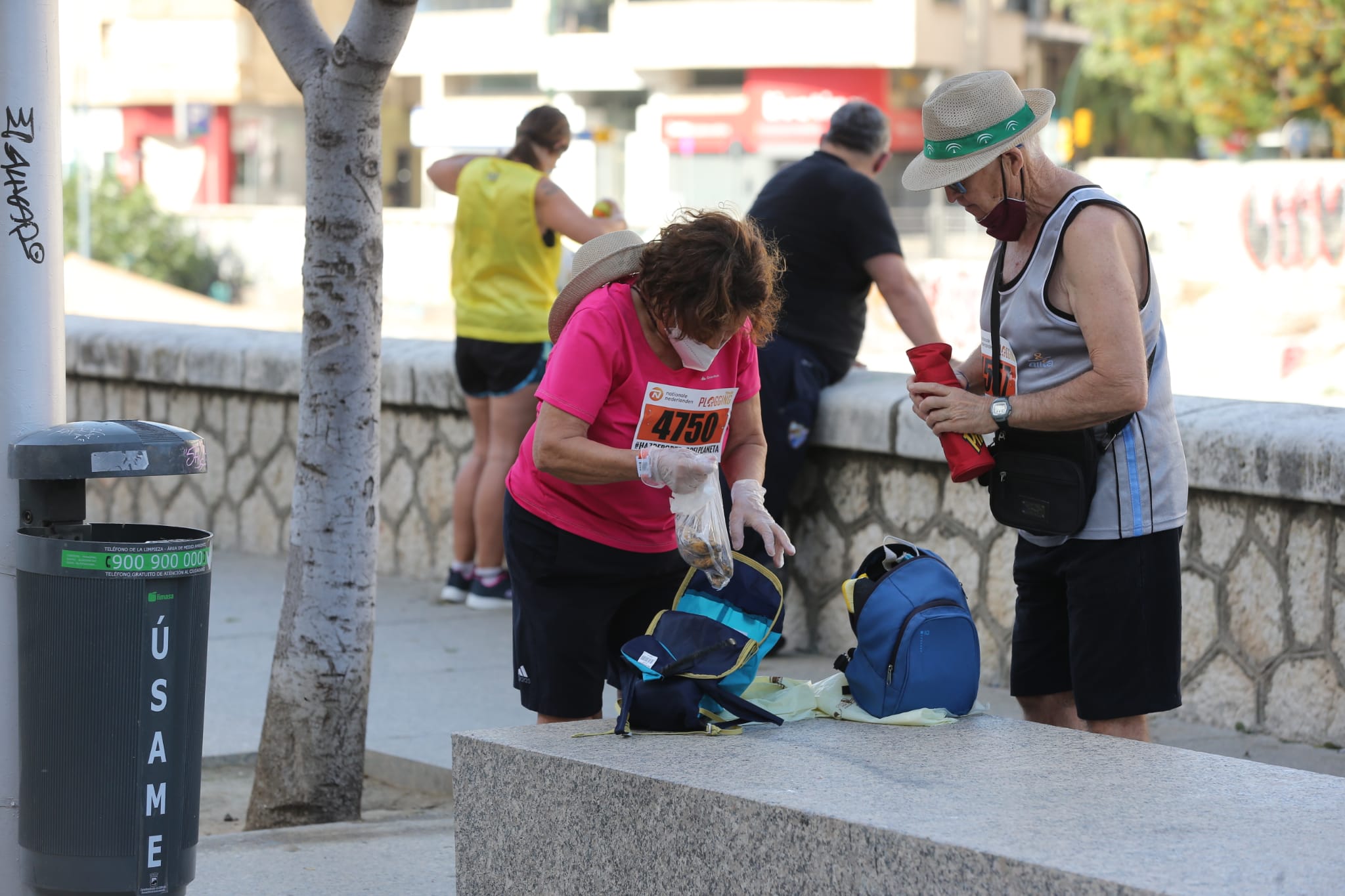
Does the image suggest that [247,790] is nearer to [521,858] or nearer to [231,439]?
[521,858]

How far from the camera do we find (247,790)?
17.2 ft

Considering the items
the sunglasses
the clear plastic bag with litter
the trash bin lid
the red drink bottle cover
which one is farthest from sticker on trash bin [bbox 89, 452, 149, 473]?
the sunglasses

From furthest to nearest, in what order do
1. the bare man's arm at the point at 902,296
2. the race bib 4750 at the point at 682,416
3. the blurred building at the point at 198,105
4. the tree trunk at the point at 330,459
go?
1. the blurred building at the point at 198,105
2. the bare man's arm at the point at 902,296
3. the tree trunk at the point at 330,459
4. the race bib 4750 at the point at 682,416

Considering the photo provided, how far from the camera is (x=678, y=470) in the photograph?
3408 mm

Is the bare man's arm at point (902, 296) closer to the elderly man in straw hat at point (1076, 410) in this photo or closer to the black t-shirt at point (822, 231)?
the black t-shirt at point (822, 231)

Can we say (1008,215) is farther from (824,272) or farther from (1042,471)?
(824,272)

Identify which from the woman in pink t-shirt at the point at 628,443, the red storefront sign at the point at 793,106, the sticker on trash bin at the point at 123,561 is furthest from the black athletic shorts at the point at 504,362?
the red storefront sign at the point at 793,106

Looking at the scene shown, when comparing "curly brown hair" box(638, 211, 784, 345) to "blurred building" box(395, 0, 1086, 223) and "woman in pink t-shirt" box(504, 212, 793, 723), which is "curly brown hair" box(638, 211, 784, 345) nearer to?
"woman in pink t-shirt" box(504, 212, 793, 723)

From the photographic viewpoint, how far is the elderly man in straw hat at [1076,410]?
11.4 ft

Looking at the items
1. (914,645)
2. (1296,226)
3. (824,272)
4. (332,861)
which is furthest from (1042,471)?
(1296,226)

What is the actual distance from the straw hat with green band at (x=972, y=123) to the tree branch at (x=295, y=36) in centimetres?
183

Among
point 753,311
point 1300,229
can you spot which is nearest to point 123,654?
point 753,311

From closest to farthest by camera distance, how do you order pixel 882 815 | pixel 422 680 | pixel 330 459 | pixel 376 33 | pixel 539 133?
pixel 882 815
pixel 376 33
pixel 330 459
pixel 422 680
pixel 539 133

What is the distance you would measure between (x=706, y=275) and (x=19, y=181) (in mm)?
1415
